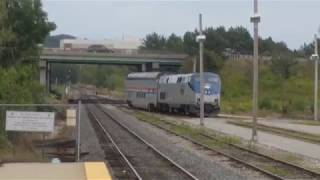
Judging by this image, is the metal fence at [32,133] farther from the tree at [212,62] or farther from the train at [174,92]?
the tree at [212,62]

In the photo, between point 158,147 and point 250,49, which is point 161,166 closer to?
point 158,147

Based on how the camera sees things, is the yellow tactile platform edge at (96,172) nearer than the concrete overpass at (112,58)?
Yes

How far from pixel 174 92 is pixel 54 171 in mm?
46825

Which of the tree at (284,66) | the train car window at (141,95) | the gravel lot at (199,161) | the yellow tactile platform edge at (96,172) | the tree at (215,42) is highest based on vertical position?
the tree at (215,42)

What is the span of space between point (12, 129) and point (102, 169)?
3.76 meters

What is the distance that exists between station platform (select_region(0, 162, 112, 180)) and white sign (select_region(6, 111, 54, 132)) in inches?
49.3

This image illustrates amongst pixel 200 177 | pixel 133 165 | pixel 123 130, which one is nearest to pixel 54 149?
pixel 133 165

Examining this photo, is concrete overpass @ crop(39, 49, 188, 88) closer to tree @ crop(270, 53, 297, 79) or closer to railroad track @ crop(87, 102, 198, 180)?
tree @ crop(270, 53, 297, 79)

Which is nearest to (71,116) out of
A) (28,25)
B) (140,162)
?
(140,162)

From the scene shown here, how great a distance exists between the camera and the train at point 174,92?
5872cm

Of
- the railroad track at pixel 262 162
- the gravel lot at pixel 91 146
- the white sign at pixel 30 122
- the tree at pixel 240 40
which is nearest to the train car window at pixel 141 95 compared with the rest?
the gravel lot at pixel 91 146

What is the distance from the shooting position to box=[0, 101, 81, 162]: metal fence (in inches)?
724

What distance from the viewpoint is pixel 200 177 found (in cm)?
1889

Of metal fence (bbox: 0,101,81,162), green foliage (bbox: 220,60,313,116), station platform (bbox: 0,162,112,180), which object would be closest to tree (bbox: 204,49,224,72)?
green foliage (bbox: 220,60,313,116)
